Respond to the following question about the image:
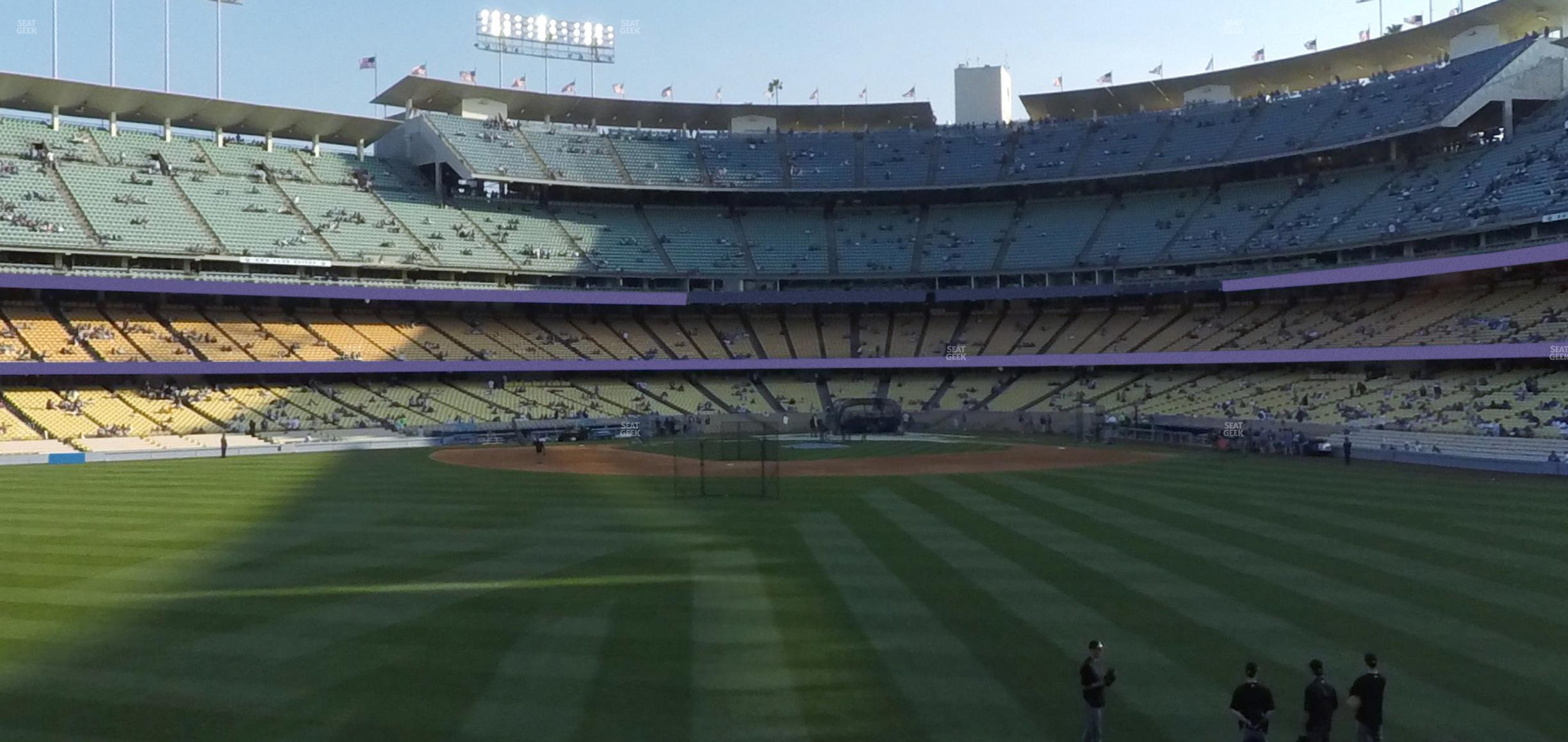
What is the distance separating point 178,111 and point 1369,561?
72.0 meters

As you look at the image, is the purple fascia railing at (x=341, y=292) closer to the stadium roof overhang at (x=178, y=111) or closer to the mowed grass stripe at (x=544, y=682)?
the stadium roof overhang at (x=178, y=111)

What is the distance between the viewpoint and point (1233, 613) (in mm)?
16281

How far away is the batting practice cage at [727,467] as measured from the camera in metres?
31.8

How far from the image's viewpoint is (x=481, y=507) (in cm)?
2853

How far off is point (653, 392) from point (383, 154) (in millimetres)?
30528

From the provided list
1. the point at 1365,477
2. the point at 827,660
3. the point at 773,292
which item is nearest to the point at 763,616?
the point at 827,660

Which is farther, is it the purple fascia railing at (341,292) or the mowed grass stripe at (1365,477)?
the purple fascia railing at (341,292)

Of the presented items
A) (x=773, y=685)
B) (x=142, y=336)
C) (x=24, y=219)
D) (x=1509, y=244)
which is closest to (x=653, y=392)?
(x=142, y=336)

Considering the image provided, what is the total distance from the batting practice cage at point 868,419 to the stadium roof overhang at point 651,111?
31.8 metres

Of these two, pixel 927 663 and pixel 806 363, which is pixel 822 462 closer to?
pixel 806 363

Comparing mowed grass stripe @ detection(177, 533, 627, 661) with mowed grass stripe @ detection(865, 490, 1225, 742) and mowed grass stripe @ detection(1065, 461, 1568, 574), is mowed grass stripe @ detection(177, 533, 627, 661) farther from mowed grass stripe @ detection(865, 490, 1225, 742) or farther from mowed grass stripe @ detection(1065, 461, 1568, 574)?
mowed grass stripe @ detection(1065, 461, 1568, 574)

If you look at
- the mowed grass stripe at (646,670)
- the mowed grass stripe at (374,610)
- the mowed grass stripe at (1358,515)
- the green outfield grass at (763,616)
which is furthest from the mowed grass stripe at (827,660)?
the mowed grass stripe at (1358,515)

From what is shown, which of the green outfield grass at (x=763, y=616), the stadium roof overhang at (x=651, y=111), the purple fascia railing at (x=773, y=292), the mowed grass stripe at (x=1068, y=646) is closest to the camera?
the mowed grass stripe at (x=1068, y=646)

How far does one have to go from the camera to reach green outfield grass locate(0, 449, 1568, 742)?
12.0 meters
